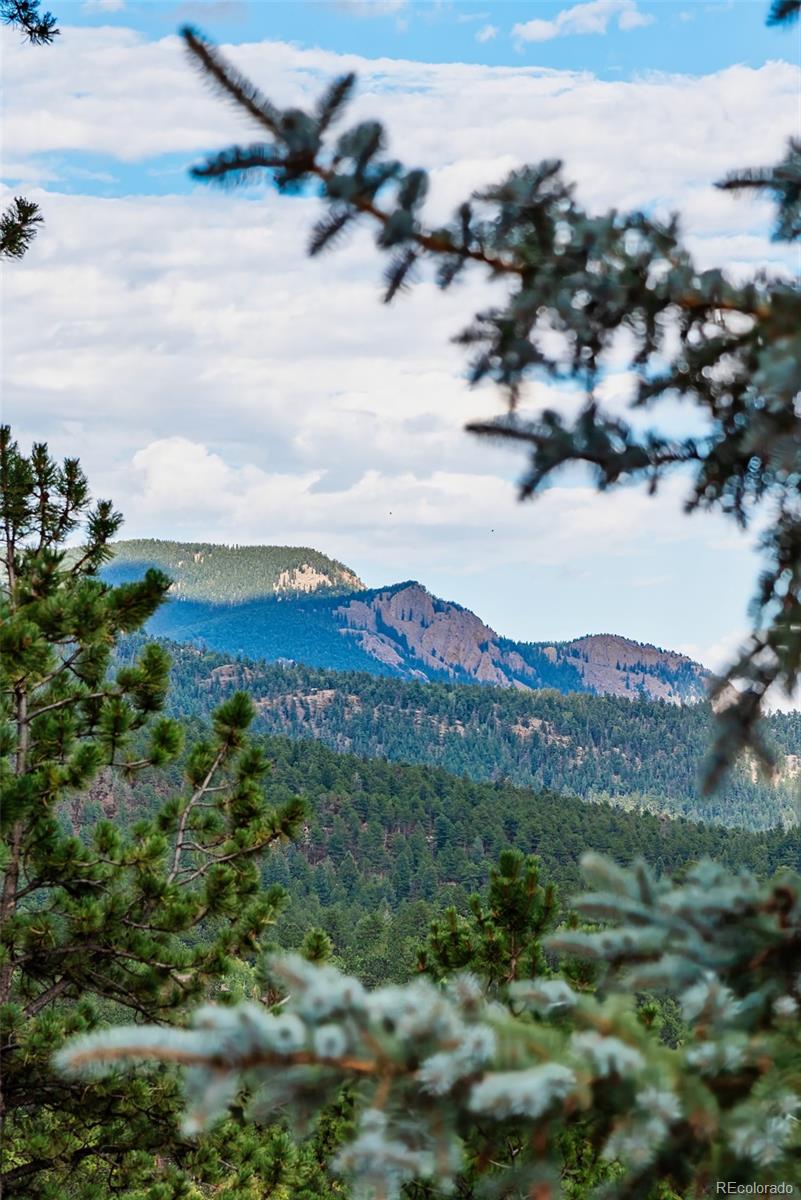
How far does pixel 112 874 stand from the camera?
783 cm

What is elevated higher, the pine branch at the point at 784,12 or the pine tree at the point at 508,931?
the pine branch at the point at 784,12

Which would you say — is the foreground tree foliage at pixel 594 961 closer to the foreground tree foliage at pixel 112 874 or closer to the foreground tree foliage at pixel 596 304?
the foreground tree foliage at pixel 596 304

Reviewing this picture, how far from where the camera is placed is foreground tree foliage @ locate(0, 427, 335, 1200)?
297 inches

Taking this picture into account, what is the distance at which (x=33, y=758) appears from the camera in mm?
7781

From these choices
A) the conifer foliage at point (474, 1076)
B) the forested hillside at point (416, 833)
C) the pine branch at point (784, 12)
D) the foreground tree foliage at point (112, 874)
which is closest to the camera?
the conifer foliage at point (474, 1076)

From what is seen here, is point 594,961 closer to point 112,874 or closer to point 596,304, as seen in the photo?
point 596,304

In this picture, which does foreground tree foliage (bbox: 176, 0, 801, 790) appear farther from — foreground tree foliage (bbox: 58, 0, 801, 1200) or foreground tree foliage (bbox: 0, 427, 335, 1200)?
foreground tree foliage (bbox: 0, 427, 335, 1200)

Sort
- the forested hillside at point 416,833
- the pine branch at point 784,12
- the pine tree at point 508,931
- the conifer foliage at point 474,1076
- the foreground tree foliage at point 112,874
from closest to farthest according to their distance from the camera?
the conifer foliage at point 474,1076
the pine branch at point 784,12
the foreground tree foliage at point 112,874
the pine tree at point 508,931
the forested hillside at point 416,833

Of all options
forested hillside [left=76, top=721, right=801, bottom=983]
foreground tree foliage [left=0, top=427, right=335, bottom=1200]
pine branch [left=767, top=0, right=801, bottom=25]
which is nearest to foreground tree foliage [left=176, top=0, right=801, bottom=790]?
pine branch [left=767, top=0, right=801, bottom=25]

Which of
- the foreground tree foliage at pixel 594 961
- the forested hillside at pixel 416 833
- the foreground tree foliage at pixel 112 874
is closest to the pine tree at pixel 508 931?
the foreground tree foliage at pixel 112 874

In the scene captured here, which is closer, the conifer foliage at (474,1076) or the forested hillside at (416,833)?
the conifer foliage at (474,1076)

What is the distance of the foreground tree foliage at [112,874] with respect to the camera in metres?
7.55

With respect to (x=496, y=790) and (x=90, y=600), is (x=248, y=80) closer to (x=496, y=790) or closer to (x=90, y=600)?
(x=90, y=600)

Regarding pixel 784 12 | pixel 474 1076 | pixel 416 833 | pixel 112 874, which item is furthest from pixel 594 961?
pixel 416 833
